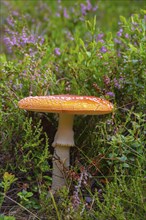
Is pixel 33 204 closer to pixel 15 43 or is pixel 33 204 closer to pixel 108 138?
pixel 108 138

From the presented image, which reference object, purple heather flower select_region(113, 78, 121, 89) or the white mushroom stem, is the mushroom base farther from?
purple heather flower select_region(113, 78, 121, 89)

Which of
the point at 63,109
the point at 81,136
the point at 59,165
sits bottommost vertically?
the point at 59,165

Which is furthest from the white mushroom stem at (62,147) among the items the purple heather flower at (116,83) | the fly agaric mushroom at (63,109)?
the purple heather flower at (116,83)

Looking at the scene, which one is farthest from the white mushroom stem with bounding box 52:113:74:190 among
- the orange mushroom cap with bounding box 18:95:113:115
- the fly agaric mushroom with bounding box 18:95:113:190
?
the orange mushroom cap with bounding box 18:95:113:115

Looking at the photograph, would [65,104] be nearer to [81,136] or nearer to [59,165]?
[59,165]

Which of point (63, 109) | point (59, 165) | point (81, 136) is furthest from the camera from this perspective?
point (81, 136)

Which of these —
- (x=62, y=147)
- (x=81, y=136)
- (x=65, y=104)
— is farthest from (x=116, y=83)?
(x=65, y=104)
